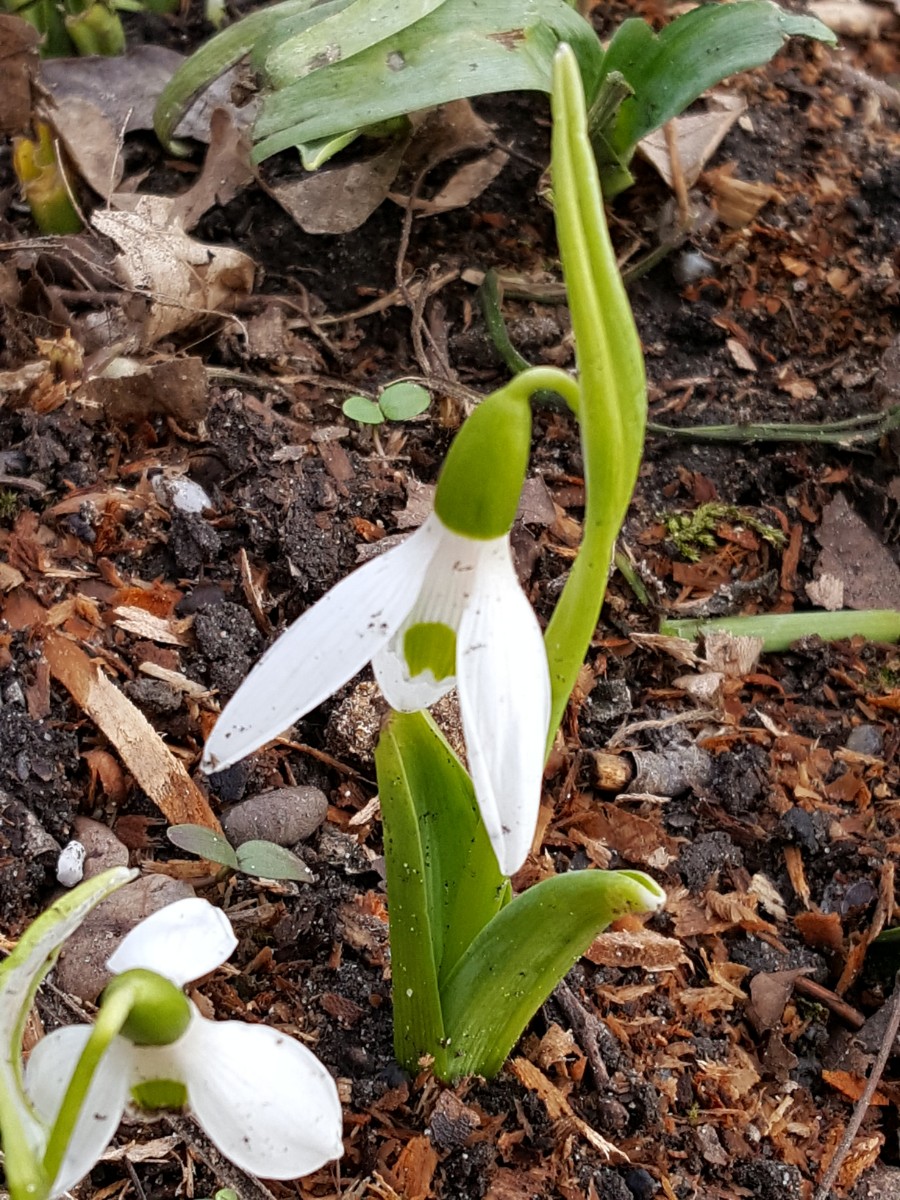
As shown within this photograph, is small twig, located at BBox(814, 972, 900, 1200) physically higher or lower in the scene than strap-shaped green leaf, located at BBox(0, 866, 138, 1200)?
lower

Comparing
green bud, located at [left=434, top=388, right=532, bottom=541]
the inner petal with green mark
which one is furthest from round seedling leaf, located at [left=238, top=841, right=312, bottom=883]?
green bud, located at [left=434, top=388, right=532, bottom=541]

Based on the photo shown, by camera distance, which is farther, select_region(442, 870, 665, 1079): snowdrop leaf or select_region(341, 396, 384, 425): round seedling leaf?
select_region(341, 396, 384, 425): round seedling leaf

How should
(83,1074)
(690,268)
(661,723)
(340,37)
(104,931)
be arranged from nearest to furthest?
(83,1074), (104,931), (661,723), (340,37), (690,268)

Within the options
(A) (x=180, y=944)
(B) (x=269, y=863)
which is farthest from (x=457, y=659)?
(B) (x=269, y=863)

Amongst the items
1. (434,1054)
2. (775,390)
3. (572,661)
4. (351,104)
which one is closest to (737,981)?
(434,1054)

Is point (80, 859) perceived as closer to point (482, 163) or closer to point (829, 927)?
point (829, 927)

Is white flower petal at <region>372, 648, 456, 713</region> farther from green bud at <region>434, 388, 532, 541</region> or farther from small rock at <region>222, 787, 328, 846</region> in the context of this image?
small rock at <region>222, 787, 328, 846</region>

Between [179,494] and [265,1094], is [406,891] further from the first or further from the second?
[179,494]
